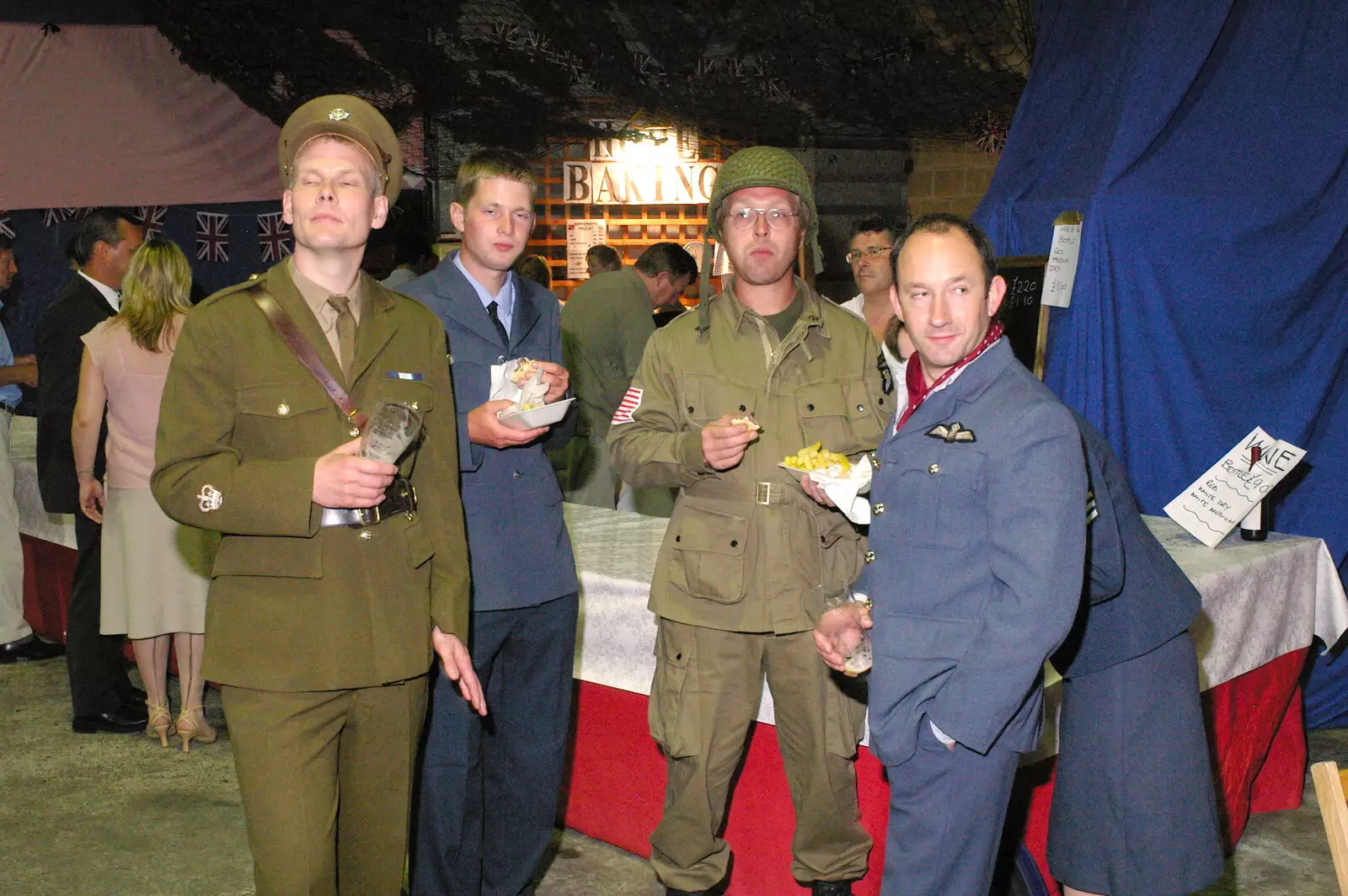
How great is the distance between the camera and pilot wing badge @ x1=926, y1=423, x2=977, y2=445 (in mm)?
1929

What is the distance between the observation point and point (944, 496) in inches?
76.3

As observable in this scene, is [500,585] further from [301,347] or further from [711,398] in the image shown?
[301,347]

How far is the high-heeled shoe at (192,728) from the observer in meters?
4.47

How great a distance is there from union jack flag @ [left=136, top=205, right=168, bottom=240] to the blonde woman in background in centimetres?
423

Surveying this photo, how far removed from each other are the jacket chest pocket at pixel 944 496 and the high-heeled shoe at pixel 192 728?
10.9ft

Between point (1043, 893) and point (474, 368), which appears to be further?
point (474, 368)

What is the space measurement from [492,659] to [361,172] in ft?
3.92

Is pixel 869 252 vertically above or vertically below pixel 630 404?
above

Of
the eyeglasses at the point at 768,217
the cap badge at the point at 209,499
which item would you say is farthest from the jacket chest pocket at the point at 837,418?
the cap badge at the point at 209,499

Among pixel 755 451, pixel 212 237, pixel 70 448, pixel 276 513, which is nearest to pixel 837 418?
pixel 755 451

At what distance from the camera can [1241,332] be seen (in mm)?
4238

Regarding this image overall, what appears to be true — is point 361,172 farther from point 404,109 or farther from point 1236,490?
point 404,109

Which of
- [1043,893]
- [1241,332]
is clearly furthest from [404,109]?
[1043,893]

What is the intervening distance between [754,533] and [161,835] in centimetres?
220
